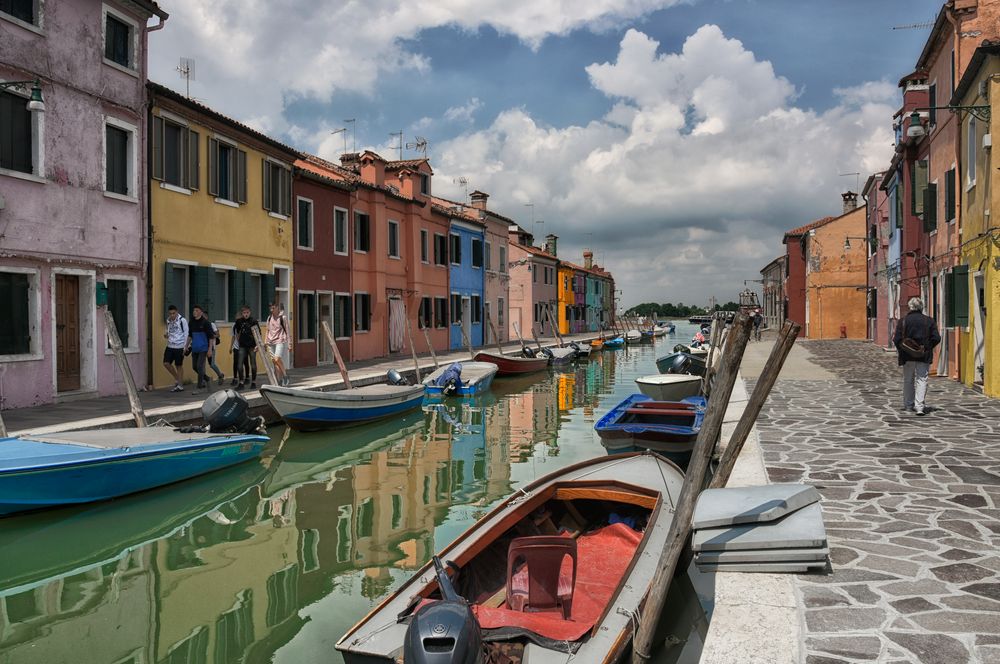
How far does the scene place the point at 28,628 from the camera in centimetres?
568

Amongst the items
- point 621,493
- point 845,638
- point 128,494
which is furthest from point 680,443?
point 128,494

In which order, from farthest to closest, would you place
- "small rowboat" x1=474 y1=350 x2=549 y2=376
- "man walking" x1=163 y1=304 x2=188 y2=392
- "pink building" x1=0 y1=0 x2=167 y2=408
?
"small rowboat" x1=474 y1=350 x2=549 y2=376 → "man walking" x1=163 y1=304 x2=188 y2=392 → "pink building" x1=0 y1=0 x2=167 y2=408

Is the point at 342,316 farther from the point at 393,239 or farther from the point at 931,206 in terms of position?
the point at 931,206

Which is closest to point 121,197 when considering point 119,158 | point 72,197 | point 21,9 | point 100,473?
point 119,158

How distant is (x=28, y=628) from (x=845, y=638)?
18.5ft

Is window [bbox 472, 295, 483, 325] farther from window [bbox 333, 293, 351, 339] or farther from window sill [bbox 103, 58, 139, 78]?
window sill [bbox 103, 58, 139, 78]

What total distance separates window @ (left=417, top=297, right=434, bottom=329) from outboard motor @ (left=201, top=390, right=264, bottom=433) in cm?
1760

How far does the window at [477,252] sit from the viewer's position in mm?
35750

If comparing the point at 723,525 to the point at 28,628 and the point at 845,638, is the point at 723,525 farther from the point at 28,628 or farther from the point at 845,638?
the point at 28,628

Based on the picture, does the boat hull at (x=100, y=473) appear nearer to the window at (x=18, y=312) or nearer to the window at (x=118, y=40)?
the window at (x=18, y=312)

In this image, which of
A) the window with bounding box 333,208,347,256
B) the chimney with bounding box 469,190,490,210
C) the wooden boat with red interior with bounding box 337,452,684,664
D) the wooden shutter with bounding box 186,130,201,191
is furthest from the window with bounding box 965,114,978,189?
the chimney with bounding box 469,190,490,210

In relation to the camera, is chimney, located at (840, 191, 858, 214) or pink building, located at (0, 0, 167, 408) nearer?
pink building, located at (0, 0, 167, 408)

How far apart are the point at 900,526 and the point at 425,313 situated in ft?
82.1

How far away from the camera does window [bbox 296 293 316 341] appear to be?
21547 mm
